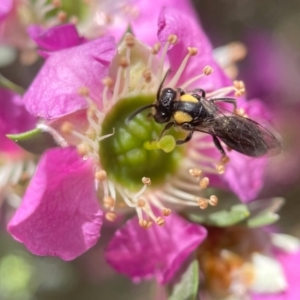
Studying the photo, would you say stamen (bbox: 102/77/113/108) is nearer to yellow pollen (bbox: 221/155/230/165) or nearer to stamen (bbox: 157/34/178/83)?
stamen (bbox: 157/34/178/83)

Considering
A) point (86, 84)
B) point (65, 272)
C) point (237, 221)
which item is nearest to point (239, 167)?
point (237, 221)

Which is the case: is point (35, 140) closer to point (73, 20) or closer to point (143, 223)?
point (143, 223)

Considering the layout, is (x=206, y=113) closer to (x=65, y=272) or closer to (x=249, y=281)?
(x=249, y=281)

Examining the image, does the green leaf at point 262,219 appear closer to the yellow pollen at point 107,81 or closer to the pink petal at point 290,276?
the pink petal at point 290,276

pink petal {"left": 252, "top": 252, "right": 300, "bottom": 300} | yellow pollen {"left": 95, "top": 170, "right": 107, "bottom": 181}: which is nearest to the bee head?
yellow pollen {"left": 95, "top": 170, "right": 107, "bottom": 181}

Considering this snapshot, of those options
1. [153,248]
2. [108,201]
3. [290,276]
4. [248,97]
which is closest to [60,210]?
[108,201]

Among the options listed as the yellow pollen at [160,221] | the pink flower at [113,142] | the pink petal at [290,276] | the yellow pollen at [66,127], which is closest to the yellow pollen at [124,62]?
the pink flower at [113,142]
